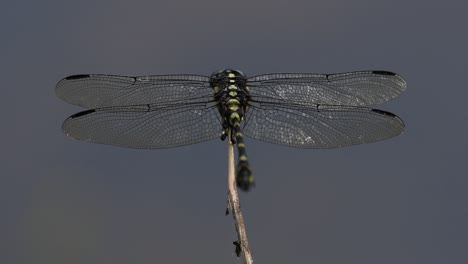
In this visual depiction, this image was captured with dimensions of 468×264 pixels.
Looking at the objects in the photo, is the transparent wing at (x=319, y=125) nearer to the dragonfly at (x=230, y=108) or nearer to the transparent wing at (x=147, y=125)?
the dragonfly at (x=230, y=108)

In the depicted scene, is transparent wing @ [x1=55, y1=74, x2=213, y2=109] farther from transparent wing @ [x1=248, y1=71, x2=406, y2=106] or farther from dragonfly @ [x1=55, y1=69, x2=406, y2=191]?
transparent wing @ [x1=248, y1=71, x2=406, y2=106]

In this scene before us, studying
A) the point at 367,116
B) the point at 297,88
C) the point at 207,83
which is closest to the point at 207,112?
the point at 207,83

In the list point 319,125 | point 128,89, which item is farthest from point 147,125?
point 319,125

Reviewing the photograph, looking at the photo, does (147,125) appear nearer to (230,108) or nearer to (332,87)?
(230,108)

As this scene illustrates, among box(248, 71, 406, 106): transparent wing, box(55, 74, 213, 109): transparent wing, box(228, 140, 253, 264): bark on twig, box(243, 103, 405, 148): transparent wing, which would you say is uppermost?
box(55, 74, 213, 109): transparent wing

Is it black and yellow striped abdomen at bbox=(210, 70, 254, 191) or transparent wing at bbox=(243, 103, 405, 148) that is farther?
transparent wing at bbox=(243, 103, 405, 148)

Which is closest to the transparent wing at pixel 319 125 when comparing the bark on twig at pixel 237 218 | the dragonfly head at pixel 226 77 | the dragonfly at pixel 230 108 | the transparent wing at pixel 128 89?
the dragonfly at pixel 230 108

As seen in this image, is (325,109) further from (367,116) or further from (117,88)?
(117,88)

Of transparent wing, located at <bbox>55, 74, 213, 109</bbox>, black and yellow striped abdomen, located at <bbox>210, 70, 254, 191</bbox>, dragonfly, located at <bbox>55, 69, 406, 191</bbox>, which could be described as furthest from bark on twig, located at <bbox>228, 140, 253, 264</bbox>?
transparent wing, located at <bbox>55, 74, 213, 109</bbox>
